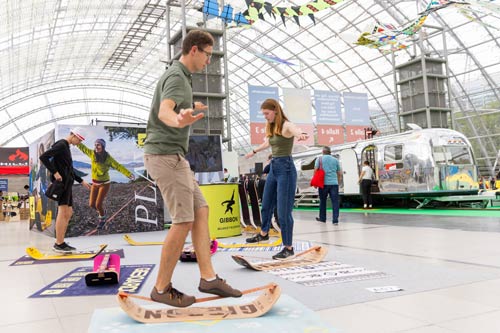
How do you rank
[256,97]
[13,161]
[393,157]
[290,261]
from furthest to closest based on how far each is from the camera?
1. [13,161]
2. [256,97]
3. [393,157]
4. [290,261]

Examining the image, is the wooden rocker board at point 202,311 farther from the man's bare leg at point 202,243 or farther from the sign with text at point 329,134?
the sign with text at point 329,134

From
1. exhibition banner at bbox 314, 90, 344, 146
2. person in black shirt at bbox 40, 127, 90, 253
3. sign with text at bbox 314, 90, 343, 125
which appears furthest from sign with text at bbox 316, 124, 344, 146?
person in black shirt at bbox 40, 127, 90, 253

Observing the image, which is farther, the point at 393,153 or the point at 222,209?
the point at 393,153

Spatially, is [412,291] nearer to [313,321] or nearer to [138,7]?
[313,321]

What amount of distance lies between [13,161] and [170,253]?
28.7 metres

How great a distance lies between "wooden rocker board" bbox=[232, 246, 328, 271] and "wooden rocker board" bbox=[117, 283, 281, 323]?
127 centimetres

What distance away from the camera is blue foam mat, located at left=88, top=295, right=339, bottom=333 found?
87.4 inches

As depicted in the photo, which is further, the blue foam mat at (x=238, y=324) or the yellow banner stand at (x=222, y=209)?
the yellow banner stand at (x=222, y=209)

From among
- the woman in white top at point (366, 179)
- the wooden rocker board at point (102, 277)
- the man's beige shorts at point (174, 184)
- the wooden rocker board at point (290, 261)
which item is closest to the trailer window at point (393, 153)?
the woman in white top at point (366, 179)

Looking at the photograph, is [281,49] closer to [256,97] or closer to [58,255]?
[256,97]

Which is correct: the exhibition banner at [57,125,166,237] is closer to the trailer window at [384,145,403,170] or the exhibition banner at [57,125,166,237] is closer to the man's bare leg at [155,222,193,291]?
the man's bare leg at [155,222,193,291]

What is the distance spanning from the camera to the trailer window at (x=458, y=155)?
1312 cm

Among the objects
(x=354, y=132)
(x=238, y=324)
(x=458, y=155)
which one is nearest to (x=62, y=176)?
(x=238, y=324)

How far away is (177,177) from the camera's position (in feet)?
8.69
